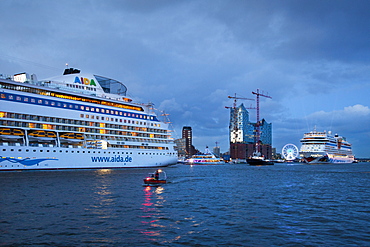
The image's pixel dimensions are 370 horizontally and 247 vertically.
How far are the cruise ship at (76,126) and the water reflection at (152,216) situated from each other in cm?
3779

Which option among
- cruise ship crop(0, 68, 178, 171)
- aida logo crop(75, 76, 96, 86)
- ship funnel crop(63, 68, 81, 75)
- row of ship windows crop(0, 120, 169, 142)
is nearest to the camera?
cruise ship crop(0, 68, 178, 171)

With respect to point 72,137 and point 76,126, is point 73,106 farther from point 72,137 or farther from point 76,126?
point 72,137

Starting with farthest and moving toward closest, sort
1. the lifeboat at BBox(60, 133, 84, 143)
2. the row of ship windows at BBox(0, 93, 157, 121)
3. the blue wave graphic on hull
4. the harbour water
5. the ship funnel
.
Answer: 1. the ship funnel
2. the lifeboat at BBox(60, 133, 84, 143)
3. the row of ship windows at BBox(0, 93, 157, 121)
4. the blue wave graphic on hull
5. the harbour water

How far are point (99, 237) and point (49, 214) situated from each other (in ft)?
23.1

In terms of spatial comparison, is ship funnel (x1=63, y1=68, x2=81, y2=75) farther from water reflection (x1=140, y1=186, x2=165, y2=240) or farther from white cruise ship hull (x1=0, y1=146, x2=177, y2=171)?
water reflection (x1=140, y1=186, x2=165, y2=240)

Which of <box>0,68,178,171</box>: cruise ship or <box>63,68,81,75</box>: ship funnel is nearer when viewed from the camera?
<box>0,68,178,171</box>: cruise ship

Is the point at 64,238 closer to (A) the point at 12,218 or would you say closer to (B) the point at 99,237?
(B) the point at 99,237

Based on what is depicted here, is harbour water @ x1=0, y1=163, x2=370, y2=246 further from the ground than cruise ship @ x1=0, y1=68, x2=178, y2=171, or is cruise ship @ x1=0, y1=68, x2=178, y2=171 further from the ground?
cruise ship @ x1=0, y1=68, x2=178, y2=171

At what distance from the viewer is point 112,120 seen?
258 ft

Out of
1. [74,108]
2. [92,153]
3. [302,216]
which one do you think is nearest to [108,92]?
[74,108]

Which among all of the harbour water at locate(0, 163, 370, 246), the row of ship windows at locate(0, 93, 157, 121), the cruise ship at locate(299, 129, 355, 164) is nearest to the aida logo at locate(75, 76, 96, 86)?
the row of ship windows at locate(0, 93, 157, 121)

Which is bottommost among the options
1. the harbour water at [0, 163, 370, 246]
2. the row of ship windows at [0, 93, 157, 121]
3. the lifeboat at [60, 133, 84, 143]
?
the harbour water at [0, 163, 370, 246]

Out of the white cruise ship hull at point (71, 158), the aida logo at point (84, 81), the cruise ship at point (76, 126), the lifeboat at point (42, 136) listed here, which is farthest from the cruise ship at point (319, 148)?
the lifeboat at point (42, 136)

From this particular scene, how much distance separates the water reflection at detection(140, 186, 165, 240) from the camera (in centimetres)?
1647
